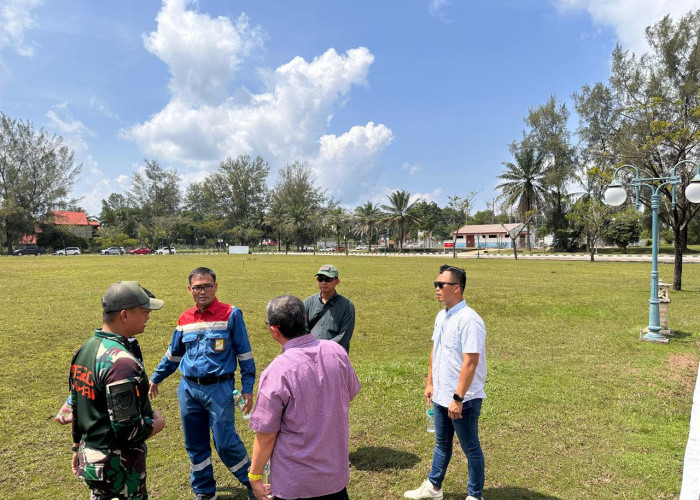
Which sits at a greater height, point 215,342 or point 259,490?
point 215,342

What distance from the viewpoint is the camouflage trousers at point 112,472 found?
219 centimetres

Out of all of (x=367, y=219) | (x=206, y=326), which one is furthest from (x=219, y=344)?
(x=367, y=219)

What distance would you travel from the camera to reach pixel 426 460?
4254mm

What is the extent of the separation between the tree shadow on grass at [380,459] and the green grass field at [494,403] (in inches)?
0.8

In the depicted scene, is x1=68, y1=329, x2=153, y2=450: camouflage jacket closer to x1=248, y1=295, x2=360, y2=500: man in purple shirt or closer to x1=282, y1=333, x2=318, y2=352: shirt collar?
x1=248, y1=295, x2=360, y2=500: man in purple shirt

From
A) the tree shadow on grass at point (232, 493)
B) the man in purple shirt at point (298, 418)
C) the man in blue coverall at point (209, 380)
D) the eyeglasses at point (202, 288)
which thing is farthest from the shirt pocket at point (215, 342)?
the man in purple shirt at point (298, 418)

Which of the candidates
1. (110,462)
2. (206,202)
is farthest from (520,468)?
(206,202)

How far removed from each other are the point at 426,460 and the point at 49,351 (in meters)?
8.00

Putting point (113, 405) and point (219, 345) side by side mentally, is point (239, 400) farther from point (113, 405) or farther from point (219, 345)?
point (113, 405)

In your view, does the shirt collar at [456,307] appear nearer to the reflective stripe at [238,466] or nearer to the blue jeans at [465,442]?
the blue jeans at [465,442]

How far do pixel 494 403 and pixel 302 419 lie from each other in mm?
4609

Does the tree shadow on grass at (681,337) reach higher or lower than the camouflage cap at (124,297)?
lower

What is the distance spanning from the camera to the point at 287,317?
2.04m

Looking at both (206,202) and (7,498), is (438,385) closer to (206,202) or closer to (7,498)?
(7,498)
